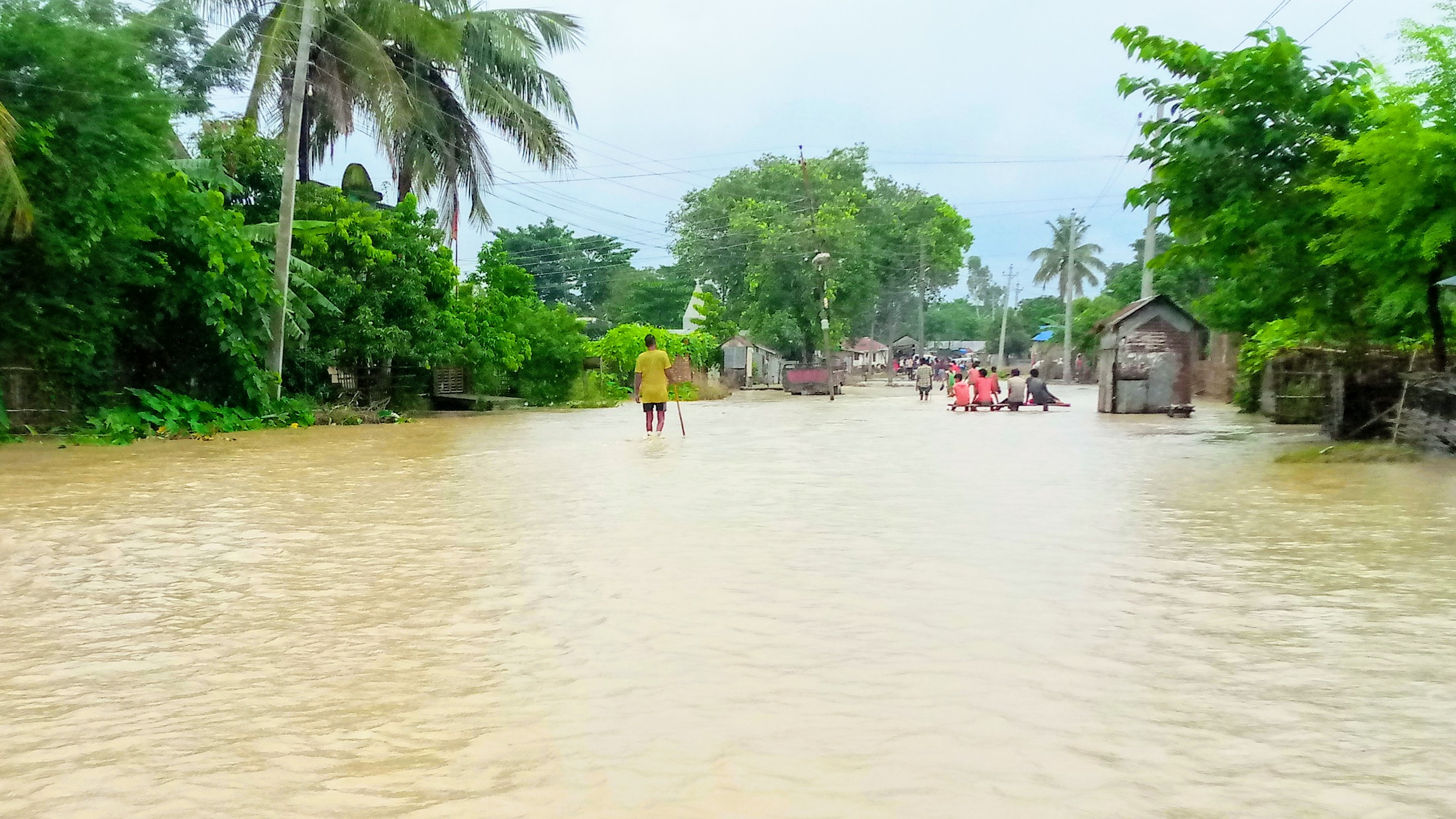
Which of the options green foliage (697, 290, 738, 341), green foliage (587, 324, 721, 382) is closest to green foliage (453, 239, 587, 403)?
green foliage (587, 324, 721, 382)

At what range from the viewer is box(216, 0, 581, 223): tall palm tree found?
23766 millimetres

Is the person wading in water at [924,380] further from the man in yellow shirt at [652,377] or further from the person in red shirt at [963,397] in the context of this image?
the man in yellow shirt at [652,377]

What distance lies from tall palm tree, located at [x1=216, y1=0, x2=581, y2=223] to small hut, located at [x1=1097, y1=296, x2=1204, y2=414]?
14.1 metres

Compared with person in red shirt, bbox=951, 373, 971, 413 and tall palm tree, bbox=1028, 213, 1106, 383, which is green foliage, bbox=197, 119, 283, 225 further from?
tall palm tree, bbox=1028, 213, 1106, 383

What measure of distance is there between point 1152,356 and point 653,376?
13819mm

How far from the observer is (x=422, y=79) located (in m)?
27.5

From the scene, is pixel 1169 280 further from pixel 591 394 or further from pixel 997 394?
pixel 591 394

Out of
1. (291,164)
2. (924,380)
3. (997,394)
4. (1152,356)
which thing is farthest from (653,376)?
(924,380)

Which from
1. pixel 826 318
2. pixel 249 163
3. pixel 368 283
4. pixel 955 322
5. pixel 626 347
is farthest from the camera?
pixel 955 322

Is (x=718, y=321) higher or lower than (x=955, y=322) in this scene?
lower

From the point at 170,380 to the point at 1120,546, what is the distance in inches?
706

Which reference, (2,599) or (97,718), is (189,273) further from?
(97,718)

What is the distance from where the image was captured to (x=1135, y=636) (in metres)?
5.59

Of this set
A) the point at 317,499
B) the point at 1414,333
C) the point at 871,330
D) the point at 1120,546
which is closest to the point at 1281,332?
the point at 1414,333
